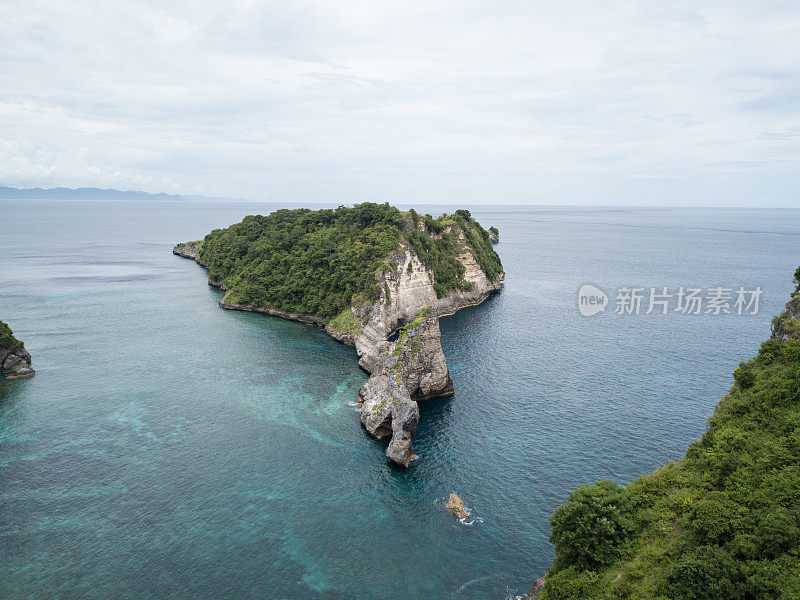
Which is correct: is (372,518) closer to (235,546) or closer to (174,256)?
(235,546)

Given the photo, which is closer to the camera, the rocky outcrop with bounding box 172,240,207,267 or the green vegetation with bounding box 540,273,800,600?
the green vegetation with bounding box 540,273,800,600

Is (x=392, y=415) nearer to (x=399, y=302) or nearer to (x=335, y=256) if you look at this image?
(x=399, y=302)

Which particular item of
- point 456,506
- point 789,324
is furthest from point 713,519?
point 456,506

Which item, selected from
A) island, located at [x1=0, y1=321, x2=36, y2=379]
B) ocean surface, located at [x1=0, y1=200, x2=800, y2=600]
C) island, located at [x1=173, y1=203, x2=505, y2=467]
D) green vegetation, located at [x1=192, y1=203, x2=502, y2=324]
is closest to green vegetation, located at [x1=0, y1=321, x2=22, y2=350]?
island, located at [x1=0, y1=321, x2=36, y2=379]

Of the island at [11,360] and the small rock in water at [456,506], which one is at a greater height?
the island at [11,360]

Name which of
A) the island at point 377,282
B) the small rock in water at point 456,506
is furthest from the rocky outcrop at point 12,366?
the small rock in water at point 456,506

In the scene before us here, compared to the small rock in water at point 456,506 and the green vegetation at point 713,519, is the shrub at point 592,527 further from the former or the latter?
the small rock in water at point 456,506

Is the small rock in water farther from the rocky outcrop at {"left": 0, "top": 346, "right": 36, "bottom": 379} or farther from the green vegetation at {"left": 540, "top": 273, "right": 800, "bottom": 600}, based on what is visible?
the rocky outcrop at {"left": 0, "top": 346, "right": 36, "bottom": 379}
